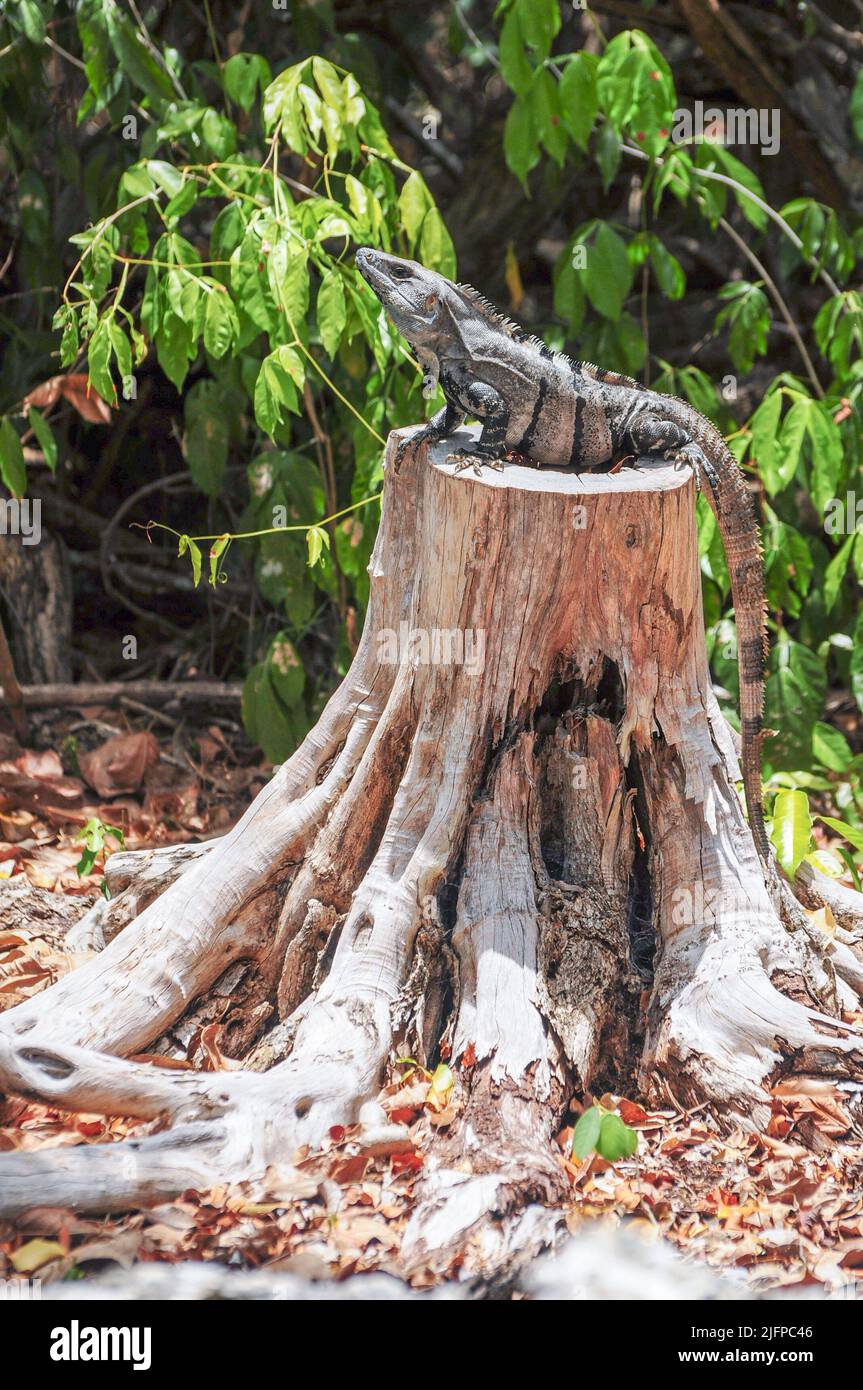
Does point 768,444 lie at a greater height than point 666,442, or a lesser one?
greater

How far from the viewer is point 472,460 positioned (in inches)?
126

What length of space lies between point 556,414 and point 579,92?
144cm

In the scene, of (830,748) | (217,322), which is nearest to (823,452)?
(830,748)

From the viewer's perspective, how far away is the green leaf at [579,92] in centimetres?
418

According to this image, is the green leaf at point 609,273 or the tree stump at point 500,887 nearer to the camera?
the tree stump at point 500,887

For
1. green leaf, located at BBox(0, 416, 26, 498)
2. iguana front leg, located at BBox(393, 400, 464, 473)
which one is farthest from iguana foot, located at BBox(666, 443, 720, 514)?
green leaf, located at BBox(0, 416, 26, 498)

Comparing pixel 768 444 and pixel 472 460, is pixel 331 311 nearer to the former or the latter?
pixel 472 460

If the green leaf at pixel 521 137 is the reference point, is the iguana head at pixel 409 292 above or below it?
below

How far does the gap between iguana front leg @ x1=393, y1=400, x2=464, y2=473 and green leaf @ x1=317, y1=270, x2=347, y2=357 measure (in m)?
0.58

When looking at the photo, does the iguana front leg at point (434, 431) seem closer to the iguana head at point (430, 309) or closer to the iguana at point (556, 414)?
the iguana at point (556, 414)

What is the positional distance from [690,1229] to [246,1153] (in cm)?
89

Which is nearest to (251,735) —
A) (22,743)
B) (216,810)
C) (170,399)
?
(216,810)

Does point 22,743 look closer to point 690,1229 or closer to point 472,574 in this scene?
point 472,574

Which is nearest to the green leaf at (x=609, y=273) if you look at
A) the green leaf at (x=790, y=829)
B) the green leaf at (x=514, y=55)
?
the green leaf at (x=514, y=55)
